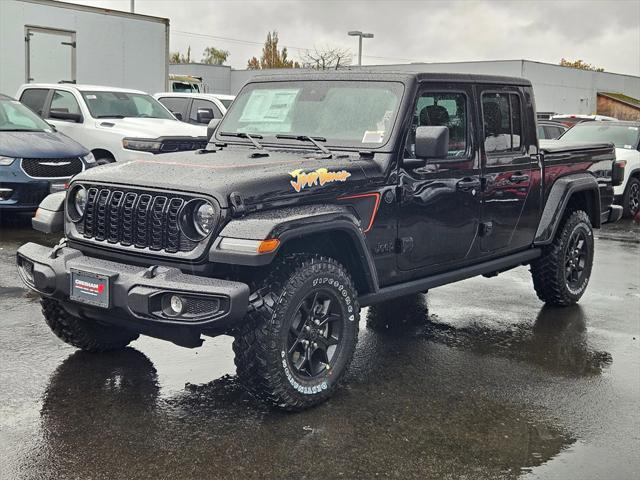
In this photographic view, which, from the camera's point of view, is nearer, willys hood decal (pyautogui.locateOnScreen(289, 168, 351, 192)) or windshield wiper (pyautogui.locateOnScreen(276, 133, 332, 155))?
willys hood decal (pyautogui.locateOnScreen(289, 168, 351, 192))

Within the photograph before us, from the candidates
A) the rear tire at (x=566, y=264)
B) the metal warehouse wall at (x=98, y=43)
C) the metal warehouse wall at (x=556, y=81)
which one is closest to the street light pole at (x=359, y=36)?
the metal warehouse wall at (x=556, y=81)

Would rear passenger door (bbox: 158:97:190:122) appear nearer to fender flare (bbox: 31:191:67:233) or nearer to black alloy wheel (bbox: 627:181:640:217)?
black alloy wheel (bbox: 627:181:640:217)

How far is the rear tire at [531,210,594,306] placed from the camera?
23.4 ft

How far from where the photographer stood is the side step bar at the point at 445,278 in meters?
5.21

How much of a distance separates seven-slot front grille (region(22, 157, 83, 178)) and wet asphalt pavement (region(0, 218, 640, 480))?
3.97 m

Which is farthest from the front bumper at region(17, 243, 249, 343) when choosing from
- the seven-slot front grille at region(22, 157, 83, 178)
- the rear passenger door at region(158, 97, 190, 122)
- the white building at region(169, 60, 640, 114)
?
the white building at region(169, 60, 640, 114)

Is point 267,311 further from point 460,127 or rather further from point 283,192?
point 460,127

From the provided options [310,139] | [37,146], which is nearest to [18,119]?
[37,146]

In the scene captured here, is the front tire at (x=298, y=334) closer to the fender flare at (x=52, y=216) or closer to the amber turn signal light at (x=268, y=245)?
the amber turn signal light at (x=268, y=245)

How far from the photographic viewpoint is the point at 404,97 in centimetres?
543

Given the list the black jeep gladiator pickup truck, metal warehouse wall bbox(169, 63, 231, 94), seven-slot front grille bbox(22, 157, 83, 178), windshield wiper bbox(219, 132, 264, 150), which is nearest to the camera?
the black jeep gladiator pickup truck

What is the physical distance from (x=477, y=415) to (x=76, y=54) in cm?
1441

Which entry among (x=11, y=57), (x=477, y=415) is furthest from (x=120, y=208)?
(x=11, y=57)

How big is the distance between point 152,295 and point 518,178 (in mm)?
3317
